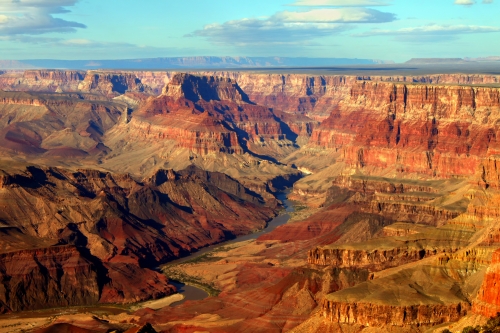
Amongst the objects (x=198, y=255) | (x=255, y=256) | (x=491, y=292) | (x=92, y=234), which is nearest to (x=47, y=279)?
(x=92, y=234)

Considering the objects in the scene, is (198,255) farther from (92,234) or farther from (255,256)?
(92,234)

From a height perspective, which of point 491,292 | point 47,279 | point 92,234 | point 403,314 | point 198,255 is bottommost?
point 198,255

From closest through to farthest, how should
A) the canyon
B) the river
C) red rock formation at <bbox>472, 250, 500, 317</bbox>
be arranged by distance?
red rock formation at <bbox>472, 250, 500, 317</bbox> < the canyon < the river

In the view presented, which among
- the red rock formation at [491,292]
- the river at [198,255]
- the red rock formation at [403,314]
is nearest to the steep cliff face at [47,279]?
the river at [198,255]

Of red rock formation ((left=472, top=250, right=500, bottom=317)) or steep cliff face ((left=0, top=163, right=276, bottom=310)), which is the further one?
steep cliff face ((left=0, top=163, right=276, bottom=310))

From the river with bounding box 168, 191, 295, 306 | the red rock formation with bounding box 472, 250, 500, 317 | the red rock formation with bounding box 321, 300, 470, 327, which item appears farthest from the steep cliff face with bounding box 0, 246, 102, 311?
the red rock formation with bounding box 472, 250, 500, 317

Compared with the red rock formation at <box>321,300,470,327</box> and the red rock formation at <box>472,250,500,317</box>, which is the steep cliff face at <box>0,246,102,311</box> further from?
the red rock formation at <box>472,250,500,317</box>

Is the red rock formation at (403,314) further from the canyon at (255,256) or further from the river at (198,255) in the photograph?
the river at (198,255)

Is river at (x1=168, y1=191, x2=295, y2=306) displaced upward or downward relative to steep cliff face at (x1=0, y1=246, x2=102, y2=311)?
downward

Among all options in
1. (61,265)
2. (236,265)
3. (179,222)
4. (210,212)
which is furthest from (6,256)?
(210,212)

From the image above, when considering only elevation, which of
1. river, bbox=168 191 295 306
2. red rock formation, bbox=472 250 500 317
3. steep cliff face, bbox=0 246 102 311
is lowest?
river, bbox=168 191 295 306

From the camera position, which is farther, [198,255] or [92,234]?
[198,255]

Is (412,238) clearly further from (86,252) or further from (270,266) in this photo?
(86,252)
